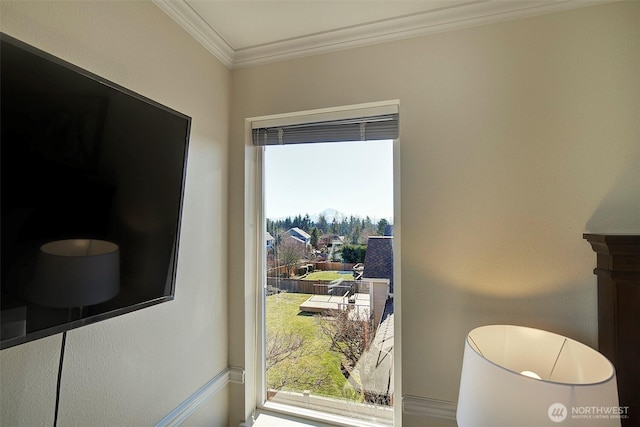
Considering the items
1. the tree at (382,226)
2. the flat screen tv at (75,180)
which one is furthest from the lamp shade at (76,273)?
the tree at (382,226)

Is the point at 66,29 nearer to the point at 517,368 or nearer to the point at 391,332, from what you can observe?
the point at 391,332

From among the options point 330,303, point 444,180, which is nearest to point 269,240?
point 330,303

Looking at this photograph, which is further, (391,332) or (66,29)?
(391,332)

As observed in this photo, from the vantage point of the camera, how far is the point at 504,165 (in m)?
1.24

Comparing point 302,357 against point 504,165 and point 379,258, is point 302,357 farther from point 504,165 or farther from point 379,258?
point 504,165

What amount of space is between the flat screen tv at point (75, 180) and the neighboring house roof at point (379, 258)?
0.96 m

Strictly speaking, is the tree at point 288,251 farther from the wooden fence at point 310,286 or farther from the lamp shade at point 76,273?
the lamp shade at point 76,273

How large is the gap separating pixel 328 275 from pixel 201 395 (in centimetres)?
85

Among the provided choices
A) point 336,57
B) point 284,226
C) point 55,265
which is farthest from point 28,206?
point 336,57

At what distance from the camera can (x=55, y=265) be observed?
689 mm

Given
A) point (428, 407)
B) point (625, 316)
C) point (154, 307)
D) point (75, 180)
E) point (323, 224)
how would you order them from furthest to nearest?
point (323, 224), point (428, 407), point (154, 307), point (625, 316), point (75, 180)

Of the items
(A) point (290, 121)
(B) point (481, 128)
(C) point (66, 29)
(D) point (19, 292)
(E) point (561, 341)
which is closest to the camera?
(D) point (19, 292)

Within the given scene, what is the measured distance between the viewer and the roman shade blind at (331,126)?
1455mm

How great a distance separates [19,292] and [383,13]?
5.23ft
